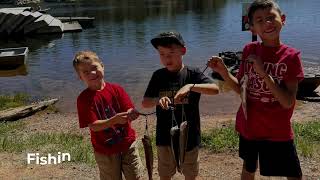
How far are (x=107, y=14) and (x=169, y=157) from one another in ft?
170

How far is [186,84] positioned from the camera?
4492 millimetres

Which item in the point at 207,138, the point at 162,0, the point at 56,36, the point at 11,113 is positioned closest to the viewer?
the point at 207,138

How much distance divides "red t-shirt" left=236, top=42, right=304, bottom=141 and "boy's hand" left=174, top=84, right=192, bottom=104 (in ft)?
1.86

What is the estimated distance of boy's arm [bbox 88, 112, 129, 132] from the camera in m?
4.41

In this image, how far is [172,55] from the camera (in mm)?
4457

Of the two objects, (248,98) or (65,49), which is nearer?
(248,98)

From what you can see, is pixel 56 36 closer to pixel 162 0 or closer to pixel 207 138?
pixel 207 138

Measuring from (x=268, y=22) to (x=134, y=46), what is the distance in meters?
27.4

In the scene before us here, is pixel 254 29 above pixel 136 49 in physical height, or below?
above

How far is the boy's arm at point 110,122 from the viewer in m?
4.41

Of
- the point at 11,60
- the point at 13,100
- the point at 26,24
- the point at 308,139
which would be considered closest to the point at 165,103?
the point at 308,139

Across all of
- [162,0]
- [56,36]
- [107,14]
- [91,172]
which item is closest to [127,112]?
[91,172]

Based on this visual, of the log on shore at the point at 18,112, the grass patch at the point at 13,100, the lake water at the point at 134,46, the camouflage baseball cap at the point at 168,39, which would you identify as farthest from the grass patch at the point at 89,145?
the grass patch at the point at 13,100

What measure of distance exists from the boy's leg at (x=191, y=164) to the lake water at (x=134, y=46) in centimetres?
991
